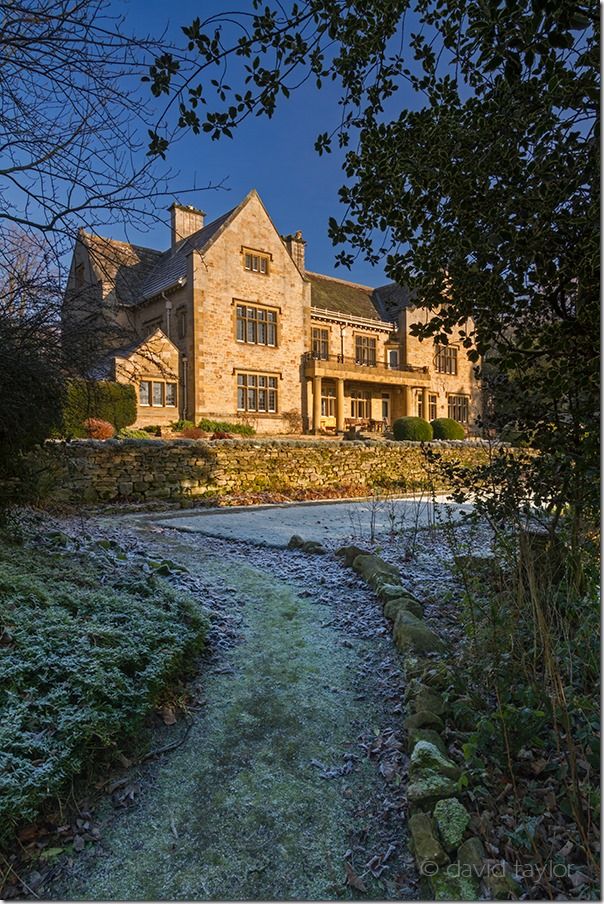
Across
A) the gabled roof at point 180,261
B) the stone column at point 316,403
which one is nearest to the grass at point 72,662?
the gabled roof at point 180,261

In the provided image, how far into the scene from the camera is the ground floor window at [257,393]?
21.2m

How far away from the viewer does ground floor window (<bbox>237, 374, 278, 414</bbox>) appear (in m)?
21.2

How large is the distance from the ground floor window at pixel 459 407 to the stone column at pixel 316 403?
1039 cm

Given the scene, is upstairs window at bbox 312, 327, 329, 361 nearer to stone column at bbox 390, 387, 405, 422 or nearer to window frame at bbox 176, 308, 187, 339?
stone column at bbox 390, 387, 405, 422

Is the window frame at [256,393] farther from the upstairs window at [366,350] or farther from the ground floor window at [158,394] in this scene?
the upstairs window at [366,350]

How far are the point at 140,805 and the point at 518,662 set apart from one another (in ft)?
6.28

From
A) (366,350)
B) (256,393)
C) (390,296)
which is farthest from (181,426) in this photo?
(390,296)

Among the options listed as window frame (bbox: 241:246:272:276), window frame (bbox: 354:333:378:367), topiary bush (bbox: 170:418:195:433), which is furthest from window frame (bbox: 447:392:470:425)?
topiary bush (bbox: 170:418:195:433)

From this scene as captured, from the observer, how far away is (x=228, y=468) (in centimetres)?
1141

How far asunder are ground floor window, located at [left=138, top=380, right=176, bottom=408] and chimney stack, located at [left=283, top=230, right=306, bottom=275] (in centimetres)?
927

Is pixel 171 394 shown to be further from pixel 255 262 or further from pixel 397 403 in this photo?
pixel 397 403

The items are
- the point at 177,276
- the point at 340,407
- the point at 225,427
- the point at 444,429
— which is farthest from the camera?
the point at 444,429

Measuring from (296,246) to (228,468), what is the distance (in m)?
16.4

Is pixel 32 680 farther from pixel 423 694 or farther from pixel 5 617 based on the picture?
pixel 423 694
